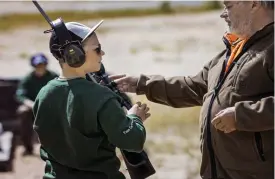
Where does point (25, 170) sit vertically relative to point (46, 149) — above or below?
below

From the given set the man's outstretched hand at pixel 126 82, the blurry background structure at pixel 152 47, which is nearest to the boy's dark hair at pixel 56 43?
the man's outstretched hand at pixel 126 82

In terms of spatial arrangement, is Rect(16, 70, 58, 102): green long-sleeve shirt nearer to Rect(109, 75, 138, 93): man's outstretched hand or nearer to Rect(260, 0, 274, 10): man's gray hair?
Rect(109, 75, 138, 93): man's outstretched hand

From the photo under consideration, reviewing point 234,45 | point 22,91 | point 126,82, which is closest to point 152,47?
point 22,91

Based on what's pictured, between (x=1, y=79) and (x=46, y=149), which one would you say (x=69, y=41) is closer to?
(x=46, y=149)

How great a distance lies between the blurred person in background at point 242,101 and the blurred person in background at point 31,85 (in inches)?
172

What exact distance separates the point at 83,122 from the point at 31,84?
4.64 m

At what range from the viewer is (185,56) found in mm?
18906

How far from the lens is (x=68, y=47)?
327 centimetres

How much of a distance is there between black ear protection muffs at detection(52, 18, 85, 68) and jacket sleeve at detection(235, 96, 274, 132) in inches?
30.1

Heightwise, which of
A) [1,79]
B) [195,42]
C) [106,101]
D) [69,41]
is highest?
[69,41]

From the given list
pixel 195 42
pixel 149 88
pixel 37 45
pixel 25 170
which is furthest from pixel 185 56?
pixel 149 88

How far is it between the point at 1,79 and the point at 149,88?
17.1 ft

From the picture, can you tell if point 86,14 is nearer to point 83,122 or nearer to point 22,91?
point 22,91

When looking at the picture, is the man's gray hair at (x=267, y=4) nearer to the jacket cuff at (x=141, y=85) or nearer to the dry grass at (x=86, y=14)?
the jacket cuff at (x=141, y=85)
